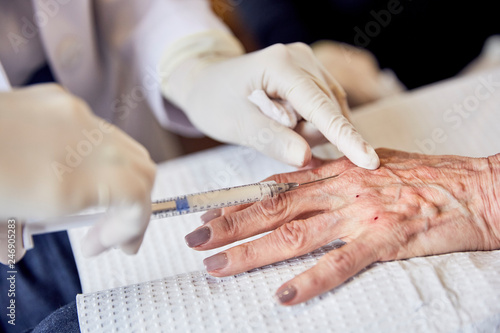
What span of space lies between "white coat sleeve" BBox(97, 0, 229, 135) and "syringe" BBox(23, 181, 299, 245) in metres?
0.58

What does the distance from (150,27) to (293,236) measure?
766 mm

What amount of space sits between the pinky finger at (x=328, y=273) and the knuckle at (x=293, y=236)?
0.07 meters

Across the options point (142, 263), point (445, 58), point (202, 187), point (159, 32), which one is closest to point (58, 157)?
point (142, 263)

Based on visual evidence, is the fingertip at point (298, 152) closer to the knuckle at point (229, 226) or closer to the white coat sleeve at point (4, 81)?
the knuckle at point (229, 226)

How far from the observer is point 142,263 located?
90 centimetres

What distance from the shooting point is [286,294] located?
640 mm

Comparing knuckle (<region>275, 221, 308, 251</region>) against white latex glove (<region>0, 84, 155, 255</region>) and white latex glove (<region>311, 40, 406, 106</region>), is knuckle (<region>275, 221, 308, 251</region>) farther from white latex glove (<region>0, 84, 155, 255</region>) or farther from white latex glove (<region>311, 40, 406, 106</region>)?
A: white latex glove (<region>311, 40, 406, 106</region>)

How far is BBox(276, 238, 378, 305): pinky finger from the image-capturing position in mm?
639

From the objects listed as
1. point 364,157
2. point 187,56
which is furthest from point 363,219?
point 187,56

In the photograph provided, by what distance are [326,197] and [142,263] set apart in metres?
0.40

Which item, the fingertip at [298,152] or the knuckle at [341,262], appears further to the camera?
the fingertip at [298,152]

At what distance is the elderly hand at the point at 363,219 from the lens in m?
0.70

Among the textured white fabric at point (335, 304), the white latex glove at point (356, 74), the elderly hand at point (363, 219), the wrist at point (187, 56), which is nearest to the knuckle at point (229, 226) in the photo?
the elderly hand at point (363, 219)

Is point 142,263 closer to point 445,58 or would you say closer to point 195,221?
point 195,221
